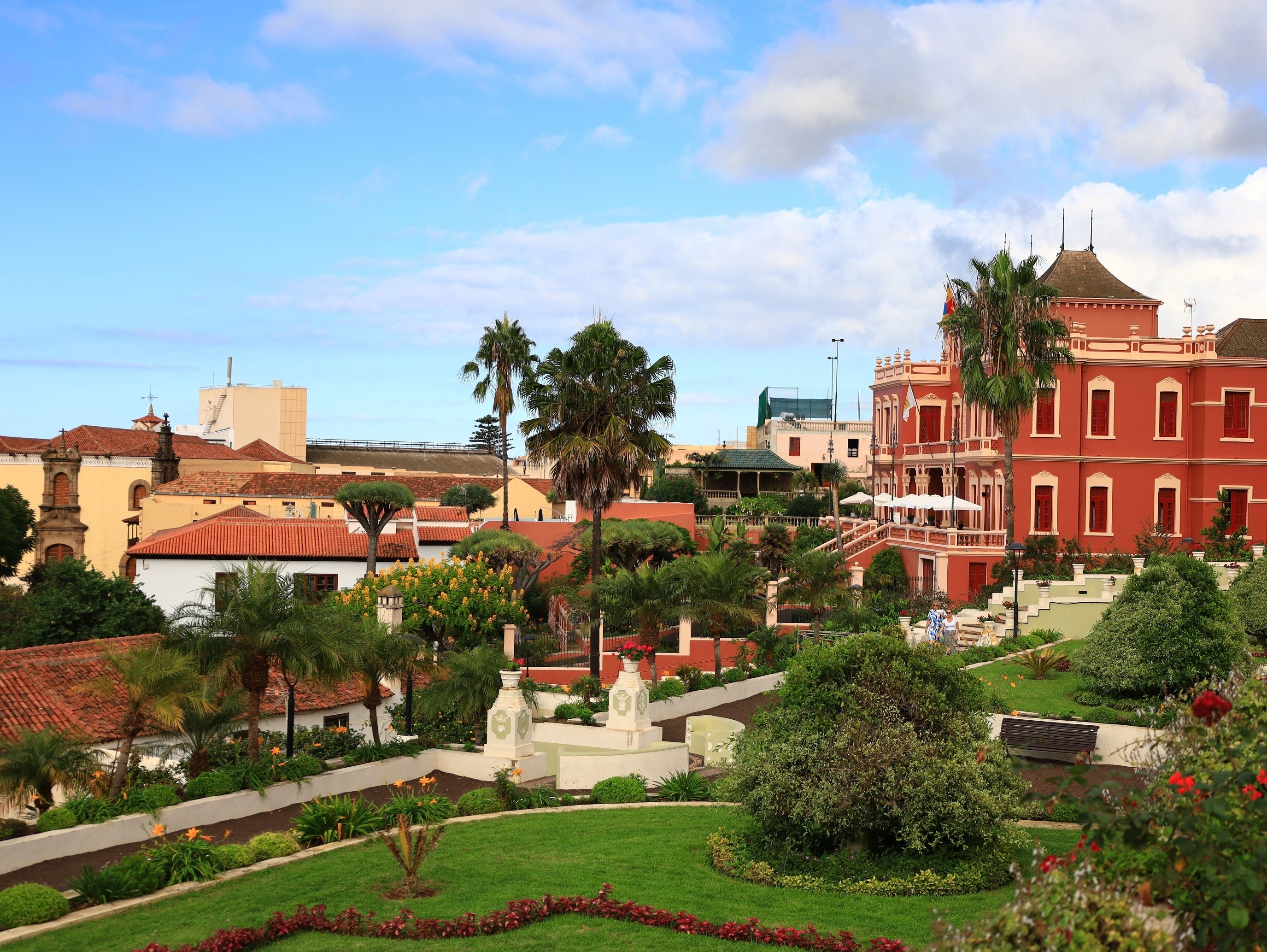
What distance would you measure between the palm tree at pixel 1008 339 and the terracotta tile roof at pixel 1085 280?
869 cm

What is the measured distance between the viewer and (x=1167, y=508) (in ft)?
129

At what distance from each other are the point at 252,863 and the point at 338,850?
1.10 m

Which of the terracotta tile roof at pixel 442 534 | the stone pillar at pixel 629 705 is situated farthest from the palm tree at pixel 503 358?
the stone pillar at pixel 629 705

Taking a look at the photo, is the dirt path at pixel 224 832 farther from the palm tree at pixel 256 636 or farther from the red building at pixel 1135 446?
the red building at pixel 1135 446

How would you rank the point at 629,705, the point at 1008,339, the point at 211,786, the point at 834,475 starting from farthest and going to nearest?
the point at 834,475 → the point at 1008,339 → the point at 629,705 → the point at 211,786

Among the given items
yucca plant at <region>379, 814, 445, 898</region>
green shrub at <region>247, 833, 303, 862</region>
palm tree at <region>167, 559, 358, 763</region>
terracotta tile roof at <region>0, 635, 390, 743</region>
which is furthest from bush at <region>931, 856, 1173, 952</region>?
terracotta tile roof at <region>0, 635, 390, 743</region>

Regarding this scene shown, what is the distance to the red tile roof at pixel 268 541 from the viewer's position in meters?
38.9

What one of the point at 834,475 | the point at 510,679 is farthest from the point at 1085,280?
the point at 510,679

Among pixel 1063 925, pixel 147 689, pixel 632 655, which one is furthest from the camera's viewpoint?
pixel 632 655

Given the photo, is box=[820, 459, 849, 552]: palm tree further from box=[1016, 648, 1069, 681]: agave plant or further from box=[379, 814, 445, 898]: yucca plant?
box=[379, 814, 445, 898]: yucca plant

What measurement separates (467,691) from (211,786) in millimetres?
7283

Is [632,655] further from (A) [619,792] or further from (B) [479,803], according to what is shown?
(B) [479,803]

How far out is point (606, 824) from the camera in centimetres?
1505

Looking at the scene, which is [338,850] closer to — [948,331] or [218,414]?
[948,331]
